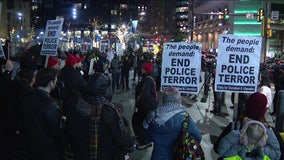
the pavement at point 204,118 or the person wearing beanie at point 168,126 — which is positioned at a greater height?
the person wearing beanie at point 168,126

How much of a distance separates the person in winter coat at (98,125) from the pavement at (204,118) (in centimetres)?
410

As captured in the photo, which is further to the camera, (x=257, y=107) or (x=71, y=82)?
(x=71, y=82)

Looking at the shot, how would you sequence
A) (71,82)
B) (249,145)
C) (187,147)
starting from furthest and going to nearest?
(71,82) < (187,147) < (249,145)

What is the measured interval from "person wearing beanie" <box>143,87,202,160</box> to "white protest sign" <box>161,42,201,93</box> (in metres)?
2.52

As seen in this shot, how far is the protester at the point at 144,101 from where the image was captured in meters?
8.55

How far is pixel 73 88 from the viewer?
25.5ft

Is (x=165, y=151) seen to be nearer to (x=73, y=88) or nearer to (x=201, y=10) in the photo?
(x=73, y=88)

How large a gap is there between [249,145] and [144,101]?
190 inches

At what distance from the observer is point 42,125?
4395mm

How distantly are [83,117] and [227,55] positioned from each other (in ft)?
10.9

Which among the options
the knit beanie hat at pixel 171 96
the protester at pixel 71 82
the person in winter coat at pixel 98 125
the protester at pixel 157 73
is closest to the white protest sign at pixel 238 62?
the knit beanie hat at pixel 171 96

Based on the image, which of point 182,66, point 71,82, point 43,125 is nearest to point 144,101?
point 182,66

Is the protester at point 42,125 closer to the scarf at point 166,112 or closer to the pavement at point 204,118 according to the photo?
the scarf at point 166,112

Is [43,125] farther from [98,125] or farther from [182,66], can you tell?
[182,66]
